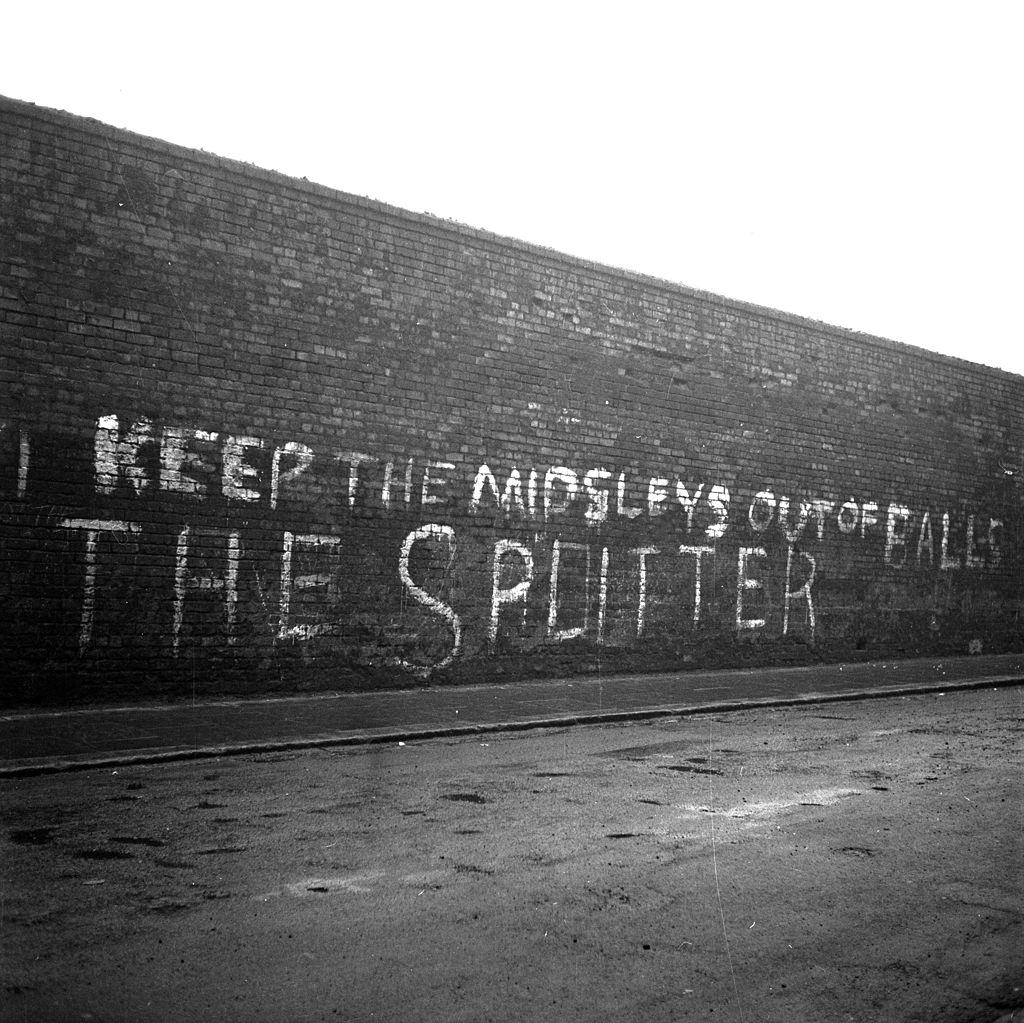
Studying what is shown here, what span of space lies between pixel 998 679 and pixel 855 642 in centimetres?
283

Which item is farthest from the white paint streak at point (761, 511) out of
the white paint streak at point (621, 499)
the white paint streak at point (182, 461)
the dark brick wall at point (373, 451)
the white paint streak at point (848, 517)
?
the white paint streak at point (182, 461)

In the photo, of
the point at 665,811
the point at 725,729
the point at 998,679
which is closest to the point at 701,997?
the point at 665,811

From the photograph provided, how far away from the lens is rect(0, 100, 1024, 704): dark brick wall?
9898 millimetres

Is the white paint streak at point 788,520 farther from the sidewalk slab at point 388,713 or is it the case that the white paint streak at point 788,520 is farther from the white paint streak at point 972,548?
the white paint streak at point 972,548

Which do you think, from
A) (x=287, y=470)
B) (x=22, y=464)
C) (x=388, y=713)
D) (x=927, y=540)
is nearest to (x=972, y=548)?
(x=927, y=540)

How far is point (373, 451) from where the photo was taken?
467 inches

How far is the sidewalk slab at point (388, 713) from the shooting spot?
809 cm

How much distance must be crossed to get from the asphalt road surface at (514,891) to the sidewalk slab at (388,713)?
49cm

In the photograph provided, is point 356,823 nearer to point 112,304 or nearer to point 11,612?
point 11,612

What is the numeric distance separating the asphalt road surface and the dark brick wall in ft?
10.6

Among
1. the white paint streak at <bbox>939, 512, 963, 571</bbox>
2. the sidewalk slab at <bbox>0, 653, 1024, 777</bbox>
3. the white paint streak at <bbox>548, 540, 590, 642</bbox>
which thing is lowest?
the sidewalk slab at <bbox>0, 653, 1024, 777</bbox>

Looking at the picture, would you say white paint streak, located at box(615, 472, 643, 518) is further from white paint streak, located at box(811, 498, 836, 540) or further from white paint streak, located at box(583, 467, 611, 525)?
white paint streak, located at box(811, 498, 836, 540)

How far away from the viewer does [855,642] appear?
17.3 metres

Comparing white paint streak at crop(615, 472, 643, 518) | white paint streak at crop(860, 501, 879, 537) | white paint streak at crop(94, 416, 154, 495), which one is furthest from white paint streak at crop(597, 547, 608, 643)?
white paint streak at crop(94, 416, 154, 495)
